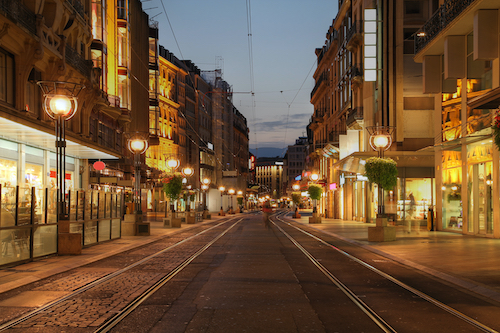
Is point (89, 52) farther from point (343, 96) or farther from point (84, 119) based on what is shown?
point (343, 96)

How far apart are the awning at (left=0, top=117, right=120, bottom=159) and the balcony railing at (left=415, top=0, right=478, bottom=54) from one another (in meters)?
16.9

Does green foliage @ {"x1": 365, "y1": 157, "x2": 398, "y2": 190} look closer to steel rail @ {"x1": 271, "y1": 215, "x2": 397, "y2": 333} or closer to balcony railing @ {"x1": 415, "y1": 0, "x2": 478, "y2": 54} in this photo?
balcony railing @ {"x1": 415, "y1": 0, "x2": 478, "y2": 54}

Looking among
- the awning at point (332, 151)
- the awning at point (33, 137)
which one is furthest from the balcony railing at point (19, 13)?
the awning at point (332, 151)

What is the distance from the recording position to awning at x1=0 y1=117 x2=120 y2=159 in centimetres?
2003

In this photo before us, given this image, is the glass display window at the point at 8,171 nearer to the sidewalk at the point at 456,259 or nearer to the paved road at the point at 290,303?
the paved road at the point at 290,303

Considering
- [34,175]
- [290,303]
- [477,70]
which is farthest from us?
[34,175]

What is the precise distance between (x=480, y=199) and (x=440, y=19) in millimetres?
8039

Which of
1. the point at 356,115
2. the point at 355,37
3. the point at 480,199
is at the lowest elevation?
the point at 480,199

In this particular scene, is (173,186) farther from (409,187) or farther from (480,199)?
(480,199)

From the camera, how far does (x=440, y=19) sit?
2381 cm

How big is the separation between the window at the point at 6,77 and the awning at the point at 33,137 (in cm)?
158

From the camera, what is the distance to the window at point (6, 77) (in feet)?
75.3

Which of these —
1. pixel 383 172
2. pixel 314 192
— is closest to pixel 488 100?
pixel 383 172

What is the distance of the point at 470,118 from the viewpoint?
23.8 m
